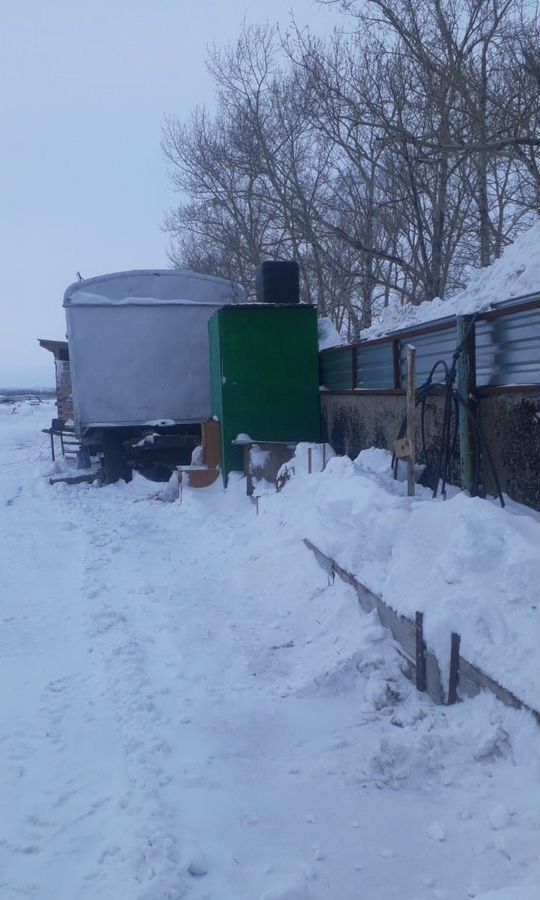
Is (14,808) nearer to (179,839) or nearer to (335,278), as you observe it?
(179,839)

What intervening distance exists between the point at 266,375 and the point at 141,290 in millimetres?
3939

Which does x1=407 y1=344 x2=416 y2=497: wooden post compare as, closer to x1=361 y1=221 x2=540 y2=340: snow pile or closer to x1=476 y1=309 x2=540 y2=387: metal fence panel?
x1=476 y1=309 x2=540 y2=387: metal fence panel

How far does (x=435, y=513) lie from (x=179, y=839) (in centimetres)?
251

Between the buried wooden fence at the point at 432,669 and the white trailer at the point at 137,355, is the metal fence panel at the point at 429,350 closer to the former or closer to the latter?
the buried wooden fence at the point at 432,669

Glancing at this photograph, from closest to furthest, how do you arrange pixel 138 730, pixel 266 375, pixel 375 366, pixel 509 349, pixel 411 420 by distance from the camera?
pixel 138 730 → pixel 509 349 → pixel 411 420 → pixel 375 366 → pixel 266 375

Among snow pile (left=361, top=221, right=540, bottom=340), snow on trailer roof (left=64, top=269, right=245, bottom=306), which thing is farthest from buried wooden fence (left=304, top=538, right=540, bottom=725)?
snow on trailer roof (left=64, top=269, right=245, bottom=306)

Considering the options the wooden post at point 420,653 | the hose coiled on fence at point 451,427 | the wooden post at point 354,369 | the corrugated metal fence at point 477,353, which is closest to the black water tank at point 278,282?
the corrugated metal fence at point 477,353

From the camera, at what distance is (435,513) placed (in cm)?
470

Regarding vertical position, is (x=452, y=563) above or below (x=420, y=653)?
above

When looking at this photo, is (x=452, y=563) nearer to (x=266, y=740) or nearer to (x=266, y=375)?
(x=266, y=740)

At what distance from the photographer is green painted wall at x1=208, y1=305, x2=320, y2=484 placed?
9969mm

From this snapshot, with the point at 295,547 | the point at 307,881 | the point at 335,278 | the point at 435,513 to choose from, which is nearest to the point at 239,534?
the point at 295,547

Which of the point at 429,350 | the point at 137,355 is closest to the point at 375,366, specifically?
the point at 429,350

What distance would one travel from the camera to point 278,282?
34.2 feet
